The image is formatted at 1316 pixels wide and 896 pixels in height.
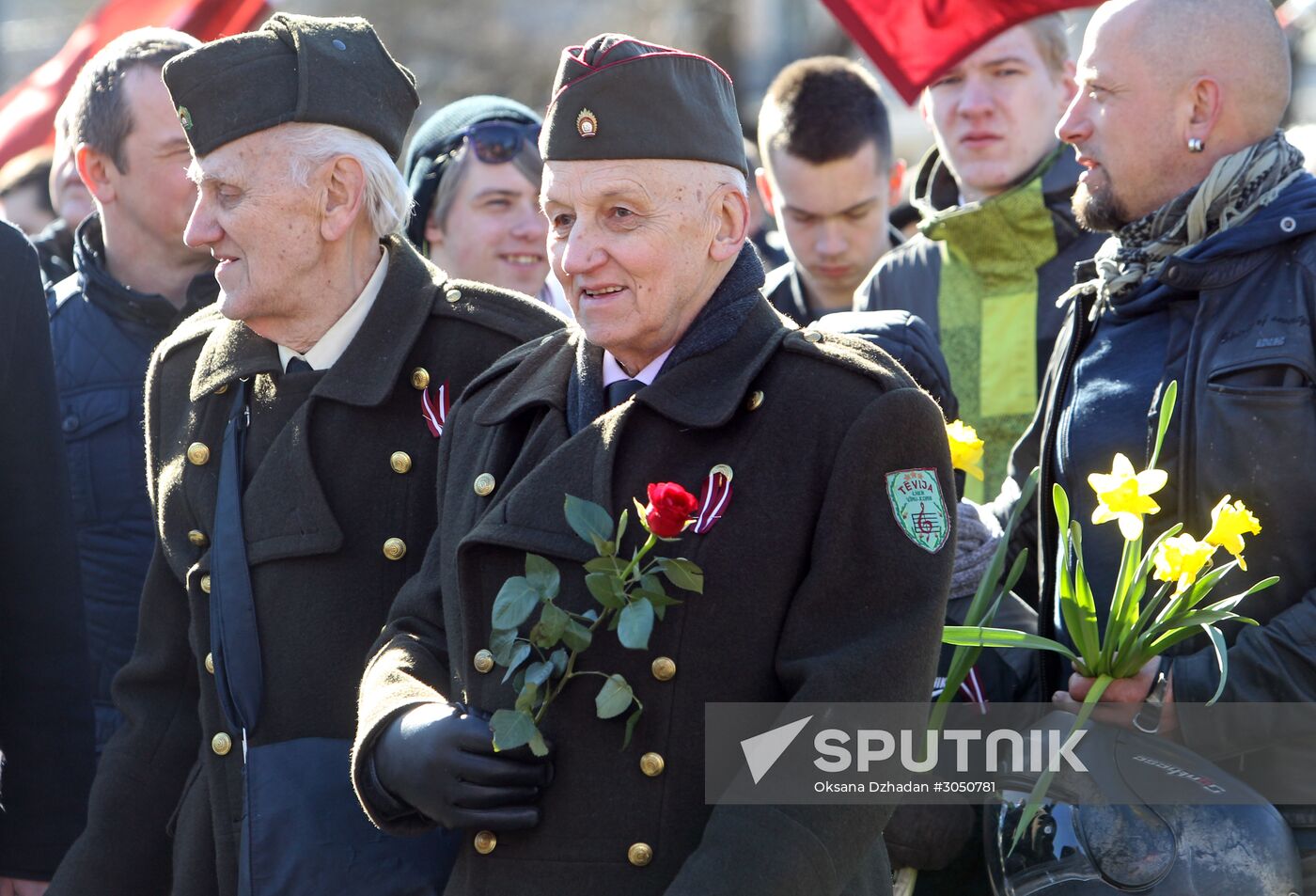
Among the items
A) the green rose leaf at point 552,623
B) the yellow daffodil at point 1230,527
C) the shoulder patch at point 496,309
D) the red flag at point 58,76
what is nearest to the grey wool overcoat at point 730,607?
the green rose leaf at point 552,623

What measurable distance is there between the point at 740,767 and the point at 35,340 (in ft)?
5.53

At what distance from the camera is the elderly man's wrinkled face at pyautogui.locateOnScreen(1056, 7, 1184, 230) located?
11.5 ft

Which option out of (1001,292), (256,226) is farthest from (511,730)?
(1001,292)

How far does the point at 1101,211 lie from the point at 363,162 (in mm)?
1460

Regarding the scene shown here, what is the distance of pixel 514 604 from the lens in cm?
256

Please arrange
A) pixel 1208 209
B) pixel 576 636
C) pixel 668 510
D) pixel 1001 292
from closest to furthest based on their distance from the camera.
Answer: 1. pixel 668 510
2. pixel 576 636
3. pixel 1208 209
4. pixel 1001 292

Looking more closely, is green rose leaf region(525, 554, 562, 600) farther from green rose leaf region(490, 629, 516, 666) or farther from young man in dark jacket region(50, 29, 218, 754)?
young man in dark jacket region(50, 29, 218, 754)

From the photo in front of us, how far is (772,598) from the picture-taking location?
2.59 metres

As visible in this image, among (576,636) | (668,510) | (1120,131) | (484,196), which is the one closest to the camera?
(668,510)

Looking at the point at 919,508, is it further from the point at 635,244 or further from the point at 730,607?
the point at 635,244

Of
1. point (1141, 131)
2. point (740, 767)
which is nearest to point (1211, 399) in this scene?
point (1141, 131)

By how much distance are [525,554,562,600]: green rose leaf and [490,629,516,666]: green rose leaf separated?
8 centimetres

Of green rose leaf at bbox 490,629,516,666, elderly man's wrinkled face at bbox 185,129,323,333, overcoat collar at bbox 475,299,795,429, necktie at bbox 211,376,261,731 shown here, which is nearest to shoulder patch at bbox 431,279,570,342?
elderly man's wrinkled face at bbox 185,129,323,333

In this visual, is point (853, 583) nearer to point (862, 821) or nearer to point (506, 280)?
point (862, 821)
